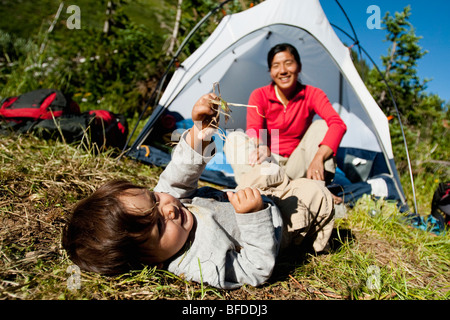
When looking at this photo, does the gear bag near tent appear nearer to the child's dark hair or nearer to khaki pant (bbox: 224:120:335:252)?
khaki pant (bbox: 224:120:335:252)

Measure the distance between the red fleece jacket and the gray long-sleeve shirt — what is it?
1.16 meters

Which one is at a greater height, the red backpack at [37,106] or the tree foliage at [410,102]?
the tree foliage at [410,102]

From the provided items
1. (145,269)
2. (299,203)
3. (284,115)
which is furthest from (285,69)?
(145,269)

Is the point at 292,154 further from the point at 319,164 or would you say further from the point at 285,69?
the point at 285,69

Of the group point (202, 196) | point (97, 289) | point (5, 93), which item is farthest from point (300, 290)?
point (5, 93)

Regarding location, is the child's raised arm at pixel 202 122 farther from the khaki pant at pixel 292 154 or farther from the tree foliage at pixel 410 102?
the tree foliage at pixel 410 102

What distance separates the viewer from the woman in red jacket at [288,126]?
2.32 m

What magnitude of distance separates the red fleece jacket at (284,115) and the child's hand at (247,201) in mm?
1255

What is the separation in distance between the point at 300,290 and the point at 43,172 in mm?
1728

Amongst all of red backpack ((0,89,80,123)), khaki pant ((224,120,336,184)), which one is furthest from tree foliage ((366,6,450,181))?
red backpack ((0,89,80,123))

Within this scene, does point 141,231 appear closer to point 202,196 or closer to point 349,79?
point 202,196

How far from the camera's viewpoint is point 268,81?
3.88m

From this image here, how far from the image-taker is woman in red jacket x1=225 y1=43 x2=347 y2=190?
232 centimetres

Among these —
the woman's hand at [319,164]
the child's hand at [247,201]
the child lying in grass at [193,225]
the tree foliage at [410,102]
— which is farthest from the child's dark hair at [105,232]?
the tree foliage at [410,102]
